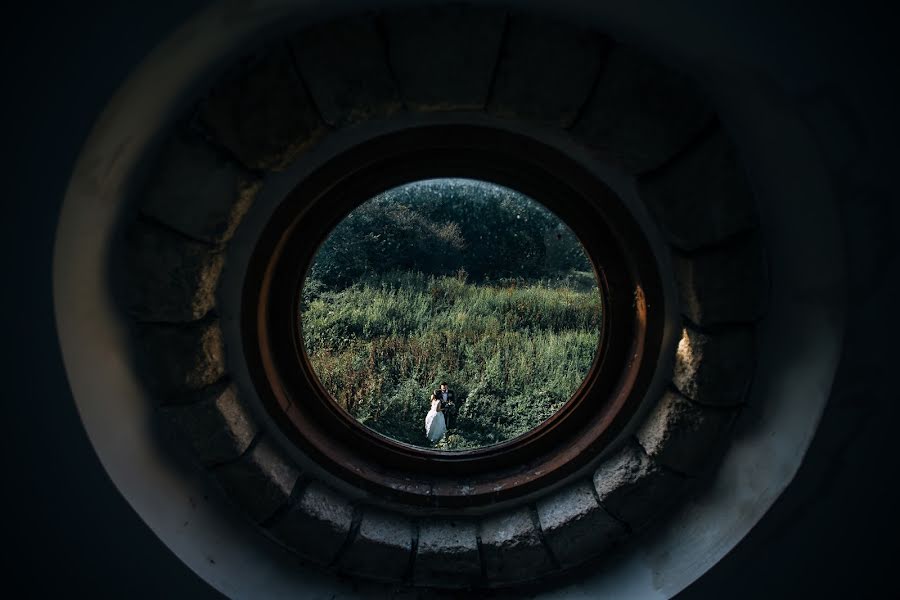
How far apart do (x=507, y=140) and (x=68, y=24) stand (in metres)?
0.73

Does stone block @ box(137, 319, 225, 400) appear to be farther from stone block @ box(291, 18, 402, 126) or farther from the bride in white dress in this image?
the bride in white dress

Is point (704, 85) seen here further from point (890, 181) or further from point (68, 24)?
point (68, 24)

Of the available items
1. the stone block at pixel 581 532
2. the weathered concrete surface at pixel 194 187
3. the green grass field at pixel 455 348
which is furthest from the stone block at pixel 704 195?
the green grass field at pixel 455 348

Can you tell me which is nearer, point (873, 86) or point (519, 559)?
point (873, 86)

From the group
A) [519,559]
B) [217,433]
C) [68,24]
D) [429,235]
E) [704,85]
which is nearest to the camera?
[68,24]

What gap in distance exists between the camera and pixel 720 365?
105cm

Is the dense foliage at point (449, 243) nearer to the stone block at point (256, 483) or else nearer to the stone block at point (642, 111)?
the stone block at point (256, 483)

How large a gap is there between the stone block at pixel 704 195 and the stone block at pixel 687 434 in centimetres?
33

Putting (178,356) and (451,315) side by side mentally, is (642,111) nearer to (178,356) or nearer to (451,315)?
(178,356)

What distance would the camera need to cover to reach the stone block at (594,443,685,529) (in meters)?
1.15

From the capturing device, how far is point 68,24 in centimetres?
78

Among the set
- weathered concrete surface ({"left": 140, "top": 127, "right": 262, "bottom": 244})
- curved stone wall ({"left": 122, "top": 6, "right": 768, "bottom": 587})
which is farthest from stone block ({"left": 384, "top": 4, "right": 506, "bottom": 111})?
weathered concrete surface ({"left": 140, "top": 127, "right": 262, "bottom": 244})

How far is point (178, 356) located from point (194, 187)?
12.2 inches

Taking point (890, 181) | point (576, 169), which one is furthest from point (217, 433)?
point (890, 181)
